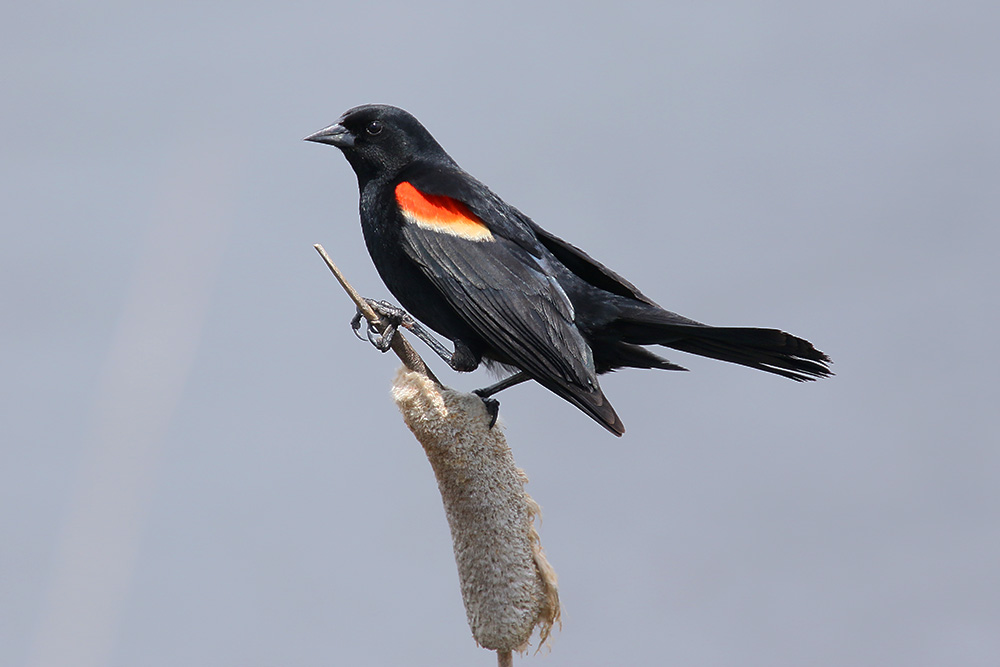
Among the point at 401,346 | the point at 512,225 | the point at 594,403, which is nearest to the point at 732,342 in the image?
the point at 594,403

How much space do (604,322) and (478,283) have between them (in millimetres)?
409

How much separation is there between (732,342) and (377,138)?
1348 mm

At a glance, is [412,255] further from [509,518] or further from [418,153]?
[509,518]

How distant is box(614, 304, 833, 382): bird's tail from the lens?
2352 millimetres

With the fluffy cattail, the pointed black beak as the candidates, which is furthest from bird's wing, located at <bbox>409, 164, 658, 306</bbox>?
the fluffy cattail

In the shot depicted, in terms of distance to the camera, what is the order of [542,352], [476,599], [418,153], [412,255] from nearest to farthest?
[476,599] < [542,352] < [412,255] < [418,153]

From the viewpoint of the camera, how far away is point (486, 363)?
271cm

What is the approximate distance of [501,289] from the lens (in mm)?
2496

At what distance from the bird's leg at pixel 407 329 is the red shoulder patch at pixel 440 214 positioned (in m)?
0.31

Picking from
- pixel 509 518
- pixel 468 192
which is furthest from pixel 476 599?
pixel 468 192

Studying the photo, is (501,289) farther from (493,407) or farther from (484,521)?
(484,521)

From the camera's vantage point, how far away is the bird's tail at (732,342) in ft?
7.72

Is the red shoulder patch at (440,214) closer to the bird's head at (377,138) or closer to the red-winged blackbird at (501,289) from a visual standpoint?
the red-winged blackbird at (501,289)

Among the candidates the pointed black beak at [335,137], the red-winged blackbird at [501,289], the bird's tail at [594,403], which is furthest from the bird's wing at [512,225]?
the bird's tail at [594,403]
